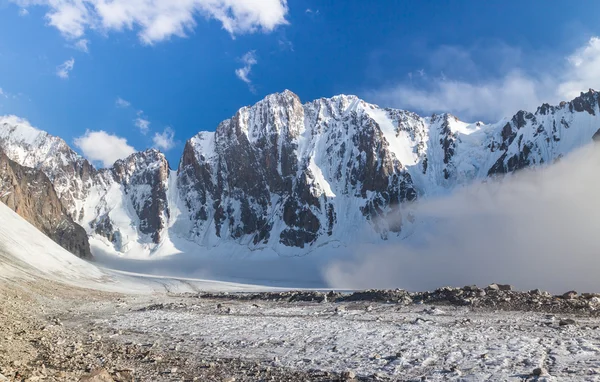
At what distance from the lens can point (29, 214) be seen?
142m

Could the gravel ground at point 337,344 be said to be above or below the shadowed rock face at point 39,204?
below

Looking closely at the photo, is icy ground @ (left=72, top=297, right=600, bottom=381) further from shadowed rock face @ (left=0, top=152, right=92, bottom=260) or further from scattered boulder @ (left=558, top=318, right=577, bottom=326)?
shadowed rock face @ (left=0, top=152, right=92, bottom=260)

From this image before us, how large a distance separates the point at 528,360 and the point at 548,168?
212 meters

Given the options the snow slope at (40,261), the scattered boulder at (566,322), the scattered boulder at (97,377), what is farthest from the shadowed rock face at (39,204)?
the scattered boulder at (566,322)

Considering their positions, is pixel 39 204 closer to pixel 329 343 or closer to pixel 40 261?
pixel 40 261

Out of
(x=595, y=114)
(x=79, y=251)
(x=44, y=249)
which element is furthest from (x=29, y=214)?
(x=595, y=114)

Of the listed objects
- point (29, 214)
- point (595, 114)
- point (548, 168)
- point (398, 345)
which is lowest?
point (398, 345)

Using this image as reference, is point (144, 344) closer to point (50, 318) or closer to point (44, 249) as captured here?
point (50, 318)

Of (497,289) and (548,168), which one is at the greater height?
(548,168)

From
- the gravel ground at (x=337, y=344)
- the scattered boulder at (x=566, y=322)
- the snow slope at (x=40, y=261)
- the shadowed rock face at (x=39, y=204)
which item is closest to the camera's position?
the gravel ground at (x=337, y=344)

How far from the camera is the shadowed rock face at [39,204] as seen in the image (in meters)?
133

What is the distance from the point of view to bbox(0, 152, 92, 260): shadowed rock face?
133 meters

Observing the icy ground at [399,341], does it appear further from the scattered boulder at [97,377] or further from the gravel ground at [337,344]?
the scattered boulder at [97,377]

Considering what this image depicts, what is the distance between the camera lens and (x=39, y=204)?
15625 centimetres
